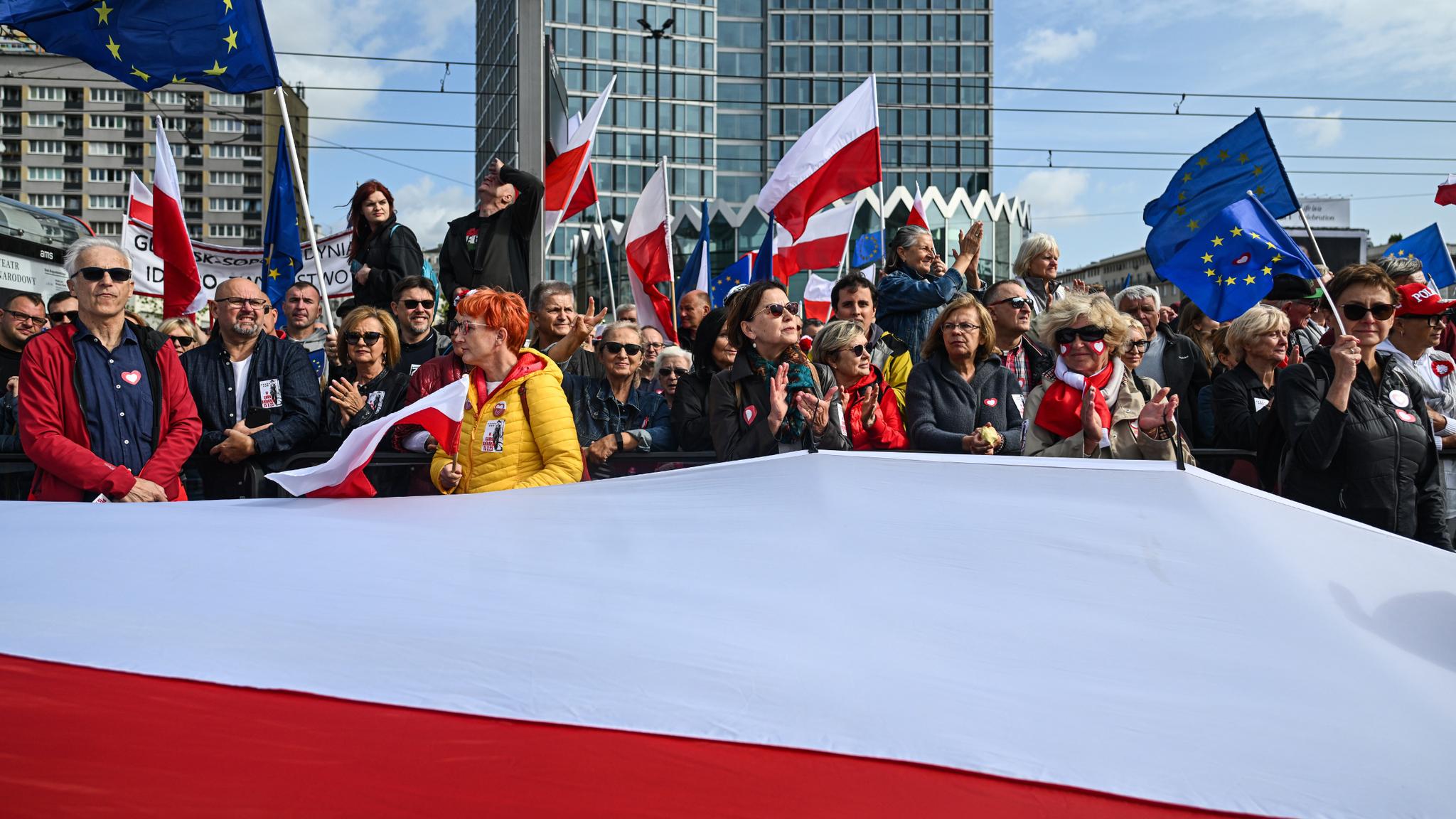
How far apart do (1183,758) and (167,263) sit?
24.6ft

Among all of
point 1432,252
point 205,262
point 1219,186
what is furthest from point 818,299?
point 1219,186

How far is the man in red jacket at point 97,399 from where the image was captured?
182 inches

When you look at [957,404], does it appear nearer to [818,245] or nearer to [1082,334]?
[1082,334]

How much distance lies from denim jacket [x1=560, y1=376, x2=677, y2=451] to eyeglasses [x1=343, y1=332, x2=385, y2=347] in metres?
1.04

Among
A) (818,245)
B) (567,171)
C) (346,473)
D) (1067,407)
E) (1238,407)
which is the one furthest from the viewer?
(818,245)

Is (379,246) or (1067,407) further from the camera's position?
(379,246)

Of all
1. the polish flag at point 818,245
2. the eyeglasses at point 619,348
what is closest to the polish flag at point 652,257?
the polish flag at point 818,245

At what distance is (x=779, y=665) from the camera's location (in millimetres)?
2059

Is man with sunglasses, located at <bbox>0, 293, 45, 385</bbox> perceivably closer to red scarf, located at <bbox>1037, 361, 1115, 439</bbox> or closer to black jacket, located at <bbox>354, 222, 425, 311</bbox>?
black jacket, located at <bbox>354, 222, 425, 311</bbox>

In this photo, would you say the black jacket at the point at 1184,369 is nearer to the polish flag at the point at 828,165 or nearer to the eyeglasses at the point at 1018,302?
the eyeglasses at the point at 1018,302

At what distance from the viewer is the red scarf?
4.50 meters

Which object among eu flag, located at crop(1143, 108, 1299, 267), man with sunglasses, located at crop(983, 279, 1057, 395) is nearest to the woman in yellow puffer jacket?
man with sunglasses, located at crop(983, 279, 1057, 395)

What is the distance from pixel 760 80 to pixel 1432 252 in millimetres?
86479

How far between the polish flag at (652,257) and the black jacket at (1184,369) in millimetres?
4507
